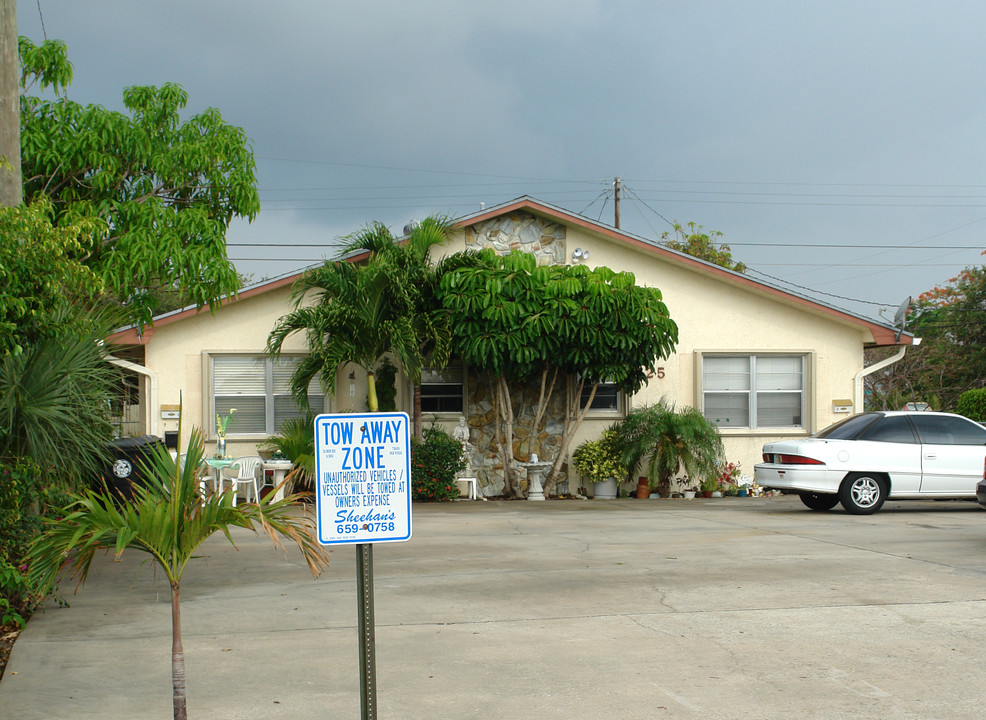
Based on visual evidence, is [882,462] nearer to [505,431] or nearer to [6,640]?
[505,431]

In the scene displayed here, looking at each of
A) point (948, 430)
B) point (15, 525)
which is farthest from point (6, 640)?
point (948, 430)

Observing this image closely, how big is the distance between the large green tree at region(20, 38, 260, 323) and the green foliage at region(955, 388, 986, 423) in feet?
60.4

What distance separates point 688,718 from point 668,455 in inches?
522

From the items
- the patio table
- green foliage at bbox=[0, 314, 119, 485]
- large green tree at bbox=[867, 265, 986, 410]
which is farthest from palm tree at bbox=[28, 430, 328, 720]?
large green tree at bbox=[867, 265, 986, 410]

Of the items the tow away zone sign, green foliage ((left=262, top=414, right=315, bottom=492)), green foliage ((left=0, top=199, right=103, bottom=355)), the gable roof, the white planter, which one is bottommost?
the white planter

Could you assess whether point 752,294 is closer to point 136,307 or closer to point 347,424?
point 136,307

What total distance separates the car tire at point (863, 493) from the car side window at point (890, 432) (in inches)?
22.8

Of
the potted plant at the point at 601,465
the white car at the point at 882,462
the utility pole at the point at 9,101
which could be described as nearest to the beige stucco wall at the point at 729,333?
the potted plant at the point at 601,465

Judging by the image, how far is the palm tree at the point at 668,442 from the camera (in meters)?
18.5

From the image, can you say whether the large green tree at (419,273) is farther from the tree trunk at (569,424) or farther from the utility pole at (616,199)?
the utility pole at (616,199)

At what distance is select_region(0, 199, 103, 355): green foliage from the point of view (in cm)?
632

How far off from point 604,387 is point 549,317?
3.34 m

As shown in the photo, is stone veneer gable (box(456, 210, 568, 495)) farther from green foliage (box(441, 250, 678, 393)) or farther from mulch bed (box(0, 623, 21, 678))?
mulch bed (box(0, 623, 21, 678))

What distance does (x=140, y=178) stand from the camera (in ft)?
41.3
